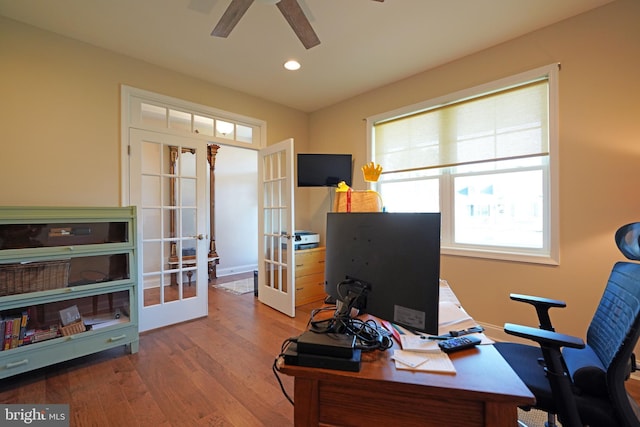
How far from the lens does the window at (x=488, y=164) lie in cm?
237

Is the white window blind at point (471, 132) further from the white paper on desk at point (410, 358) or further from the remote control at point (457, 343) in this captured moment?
the white paper on desk at point (410, 358)

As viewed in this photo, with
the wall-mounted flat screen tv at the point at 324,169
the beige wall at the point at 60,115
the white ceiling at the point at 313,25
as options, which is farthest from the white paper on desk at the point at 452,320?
the beige wall at the point at 60,115

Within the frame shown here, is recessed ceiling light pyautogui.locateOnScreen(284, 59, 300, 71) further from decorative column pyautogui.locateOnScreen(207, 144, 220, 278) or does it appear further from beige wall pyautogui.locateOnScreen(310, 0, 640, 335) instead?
decorative column pyautogui.locateOnScreen(207, 144, 220, 278)

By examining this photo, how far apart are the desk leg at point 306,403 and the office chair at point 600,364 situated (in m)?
0.86

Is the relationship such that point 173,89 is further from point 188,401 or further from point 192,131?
point 188,401

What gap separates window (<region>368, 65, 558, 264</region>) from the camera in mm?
2367

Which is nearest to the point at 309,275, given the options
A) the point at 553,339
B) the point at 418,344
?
the point at 418,344

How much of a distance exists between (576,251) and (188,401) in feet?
10.1

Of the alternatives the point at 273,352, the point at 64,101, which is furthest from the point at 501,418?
the point at 64,101

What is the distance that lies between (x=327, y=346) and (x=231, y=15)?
207 cm

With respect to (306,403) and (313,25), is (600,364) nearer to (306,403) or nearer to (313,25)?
(306,403)

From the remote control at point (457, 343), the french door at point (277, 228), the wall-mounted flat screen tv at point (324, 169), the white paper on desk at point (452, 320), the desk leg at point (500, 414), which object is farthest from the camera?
the wall-mounted flat screen tv at point (324, 169)

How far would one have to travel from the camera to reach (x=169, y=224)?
9.86 feet

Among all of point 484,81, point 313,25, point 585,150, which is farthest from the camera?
point 484,81
